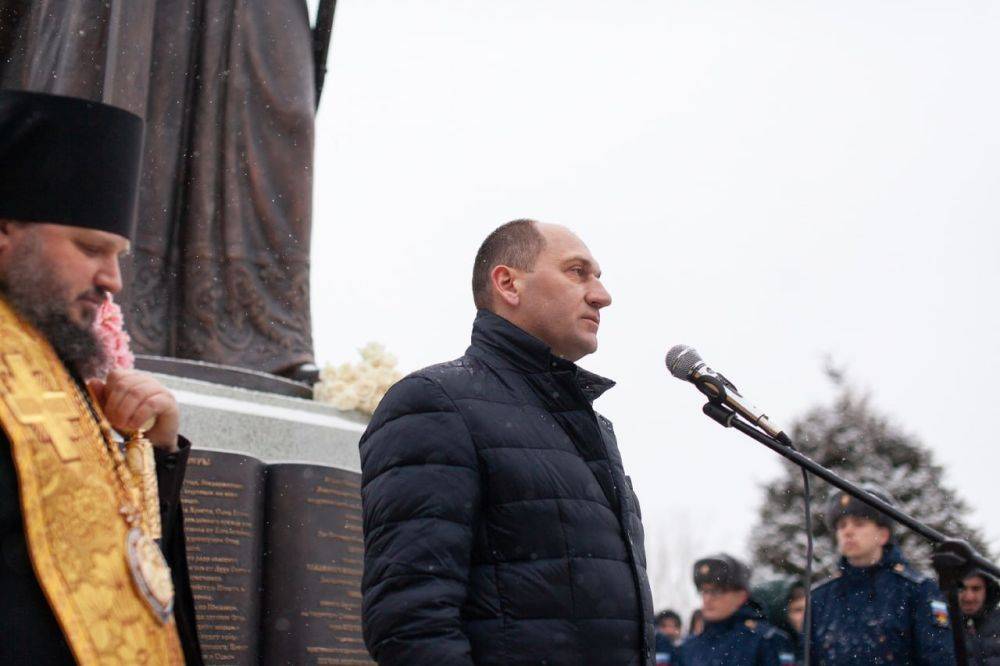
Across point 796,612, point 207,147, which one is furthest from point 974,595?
point 207,147

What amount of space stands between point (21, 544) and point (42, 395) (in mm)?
315

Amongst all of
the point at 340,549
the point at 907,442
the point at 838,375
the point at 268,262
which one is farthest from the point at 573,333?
the point at 838,375

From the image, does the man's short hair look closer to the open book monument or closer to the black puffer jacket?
the black puffer jacket

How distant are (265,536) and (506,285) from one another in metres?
1.94

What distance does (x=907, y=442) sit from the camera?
2109 cm

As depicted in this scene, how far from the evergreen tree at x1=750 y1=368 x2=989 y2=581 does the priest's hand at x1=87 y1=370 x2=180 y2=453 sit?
55.8 ft

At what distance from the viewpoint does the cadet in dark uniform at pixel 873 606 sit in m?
4.89

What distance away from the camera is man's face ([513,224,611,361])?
11.3 feet

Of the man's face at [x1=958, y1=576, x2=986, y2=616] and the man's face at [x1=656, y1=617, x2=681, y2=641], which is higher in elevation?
the man's face at [x1=958, y1=576, x2=986, y2=616]

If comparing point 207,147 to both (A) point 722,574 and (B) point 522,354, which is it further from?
(B) point 522,354

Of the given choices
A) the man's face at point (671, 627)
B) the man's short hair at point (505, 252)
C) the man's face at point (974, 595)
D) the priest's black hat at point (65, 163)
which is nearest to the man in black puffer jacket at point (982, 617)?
the man's face at point (974, 595)

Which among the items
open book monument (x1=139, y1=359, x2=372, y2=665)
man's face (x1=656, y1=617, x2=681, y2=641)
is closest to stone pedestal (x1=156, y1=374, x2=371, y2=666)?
open book monument (x1=139, y1=359, x2=372, y2=665)

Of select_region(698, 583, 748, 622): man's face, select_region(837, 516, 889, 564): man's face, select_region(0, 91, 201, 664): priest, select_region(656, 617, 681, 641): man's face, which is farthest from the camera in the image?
select_region(656, 617, 681, 641): man's face

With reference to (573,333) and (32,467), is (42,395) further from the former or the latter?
(573,333)
